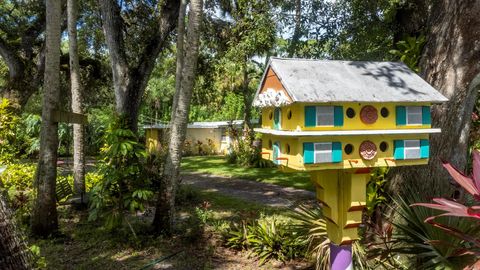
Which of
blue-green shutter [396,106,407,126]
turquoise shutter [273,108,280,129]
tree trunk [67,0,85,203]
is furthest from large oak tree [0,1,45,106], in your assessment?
blue-green shutter [396,106,407,126]

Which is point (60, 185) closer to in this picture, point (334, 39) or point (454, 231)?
point (334, 39)

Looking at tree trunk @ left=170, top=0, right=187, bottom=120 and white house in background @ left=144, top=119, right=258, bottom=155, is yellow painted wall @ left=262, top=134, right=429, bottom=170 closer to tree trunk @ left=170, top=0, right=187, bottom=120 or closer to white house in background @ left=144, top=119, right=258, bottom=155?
tree trunk @ left=170, top=0, right=187, bottom=120

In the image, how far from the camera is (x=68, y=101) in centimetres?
2039

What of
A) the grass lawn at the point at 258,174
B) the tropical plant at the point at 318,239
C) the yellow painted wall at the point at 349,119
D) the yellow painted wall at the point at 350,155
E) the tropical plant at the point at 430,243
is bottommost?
the grass lawn at the point at 258,174

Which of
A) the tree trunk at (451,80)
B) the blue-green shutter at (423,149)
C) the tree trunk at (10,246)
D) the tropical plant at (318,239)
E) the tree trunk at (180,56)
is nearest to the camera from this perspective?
the tree trunk at (10,246)

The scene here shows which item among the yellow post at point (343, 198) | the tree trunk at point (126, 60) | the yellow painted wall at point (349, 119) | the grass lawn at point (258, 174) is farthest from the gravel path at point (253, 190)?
the yellow painted wall at point (349, 119)

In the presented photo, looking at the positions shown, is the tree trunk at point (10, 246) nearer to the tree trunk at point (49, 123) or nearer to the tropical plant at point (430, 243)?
the tropical plant at point (430, 243)

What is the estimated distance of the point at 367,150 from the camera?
11.2 feet

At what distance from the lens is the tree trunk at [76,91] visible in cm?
863

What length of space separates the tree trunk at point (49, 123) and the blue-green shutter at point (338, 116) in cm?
526

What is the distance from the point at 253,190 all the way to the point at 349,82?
909cm

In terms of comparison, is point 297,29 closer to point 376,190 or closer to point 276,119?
point 376,190

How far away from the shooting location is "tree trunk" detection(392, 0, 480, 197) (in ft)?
15.5

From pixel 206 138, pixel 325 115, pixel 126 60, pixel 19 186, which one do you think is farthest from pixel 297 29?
pixel 206 138
